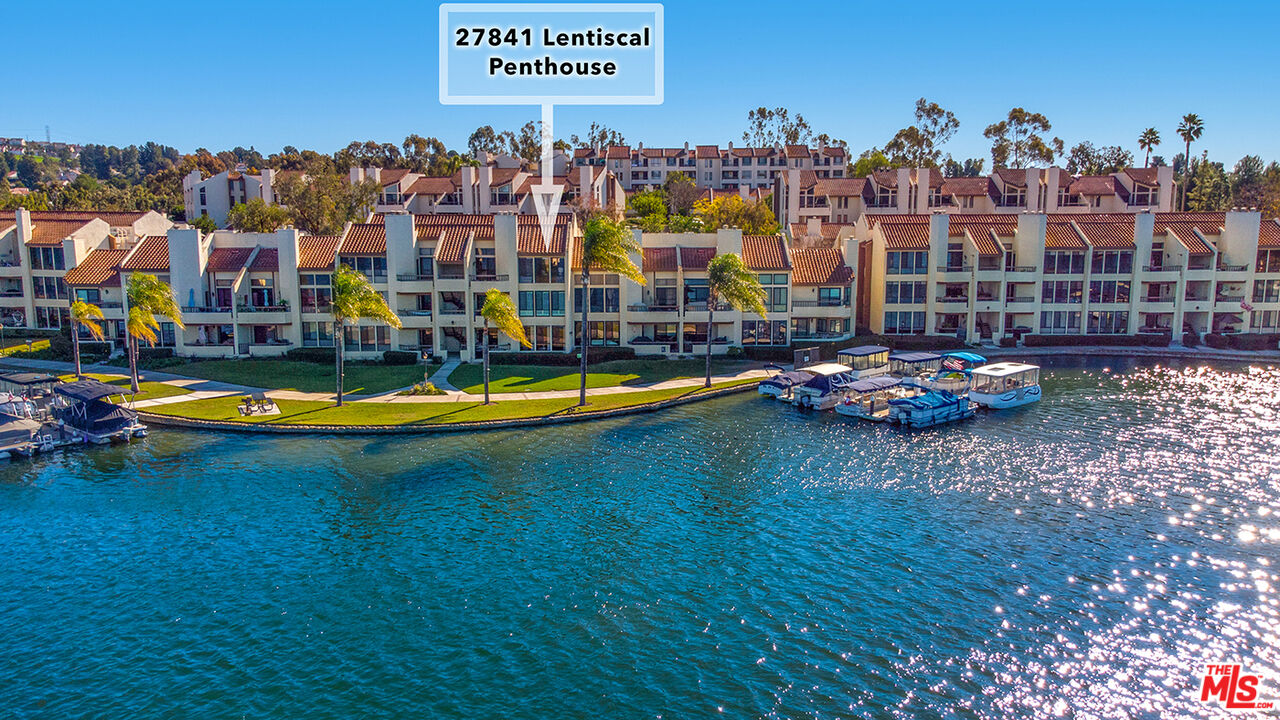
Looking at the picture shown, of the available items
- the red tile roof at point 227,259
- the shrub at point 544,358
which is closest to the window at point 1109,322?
the shrub at point 544,358

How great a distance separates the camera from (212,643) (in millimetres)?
28547

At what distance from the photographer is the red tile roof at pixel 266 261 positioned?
7800cm

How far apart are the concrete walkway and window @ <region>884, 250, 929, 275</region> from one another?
22045 mm

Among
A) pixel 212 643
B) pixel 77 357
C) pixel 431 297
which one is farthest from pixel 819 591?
pixel 77 357

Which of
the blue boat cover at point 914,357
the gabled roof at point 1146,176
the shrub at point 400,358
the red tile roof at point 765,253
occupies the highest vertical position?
the gabled roof at point 1146,176

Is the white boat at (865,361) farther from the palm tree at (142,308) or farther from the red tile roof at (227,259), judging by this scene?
the red tile roof at (227,259)

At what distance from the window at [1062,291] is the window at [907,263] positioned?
13154 mm

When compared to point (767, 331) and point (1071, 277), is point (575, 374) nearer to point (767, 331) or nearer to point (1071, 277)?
point (767, 331)

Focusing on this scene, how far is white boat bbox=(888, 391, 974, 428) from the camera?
56.9 m

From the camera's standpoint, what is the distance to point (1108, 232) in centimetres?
8675

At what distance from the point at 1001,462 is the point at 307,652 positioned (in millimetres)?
38217

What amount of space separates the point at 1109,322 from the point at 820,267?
32167mm

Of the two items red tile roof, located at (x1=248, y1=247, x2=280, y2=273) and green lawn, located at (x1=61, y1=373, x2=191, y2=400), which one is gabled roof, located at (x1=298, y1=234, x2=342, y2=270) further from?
green lawn, located at (x1=61, y1=373, x2=191, y2=400)

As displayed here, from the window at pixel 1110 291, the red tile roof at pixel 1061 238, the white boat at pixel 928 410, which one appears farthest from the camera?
the window at pixel 1110 291
